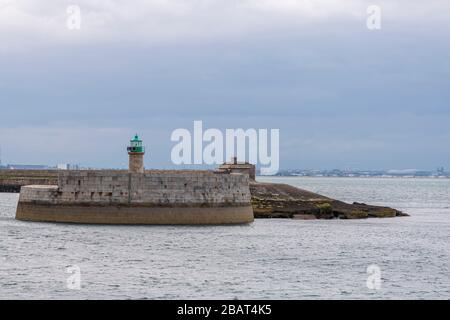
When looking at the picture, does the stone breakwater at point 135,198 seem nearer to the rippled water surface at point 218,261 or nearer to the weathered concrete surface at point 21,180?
the rippled water surface at point 218,261

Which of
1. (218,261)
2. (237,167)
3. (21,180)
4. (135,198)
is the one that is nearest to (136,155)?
(135,198)

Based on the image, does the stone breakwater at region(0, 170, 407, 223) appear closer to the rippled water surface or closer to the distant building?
the rippled water surface

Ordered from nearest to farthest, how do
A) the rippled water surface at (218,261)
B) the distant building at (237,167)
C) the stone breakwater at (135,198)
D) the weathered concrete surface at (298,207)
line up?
the rippled water surface at (218,261)
the stone breakwater at (135,198)
the weathered concrete surface at (298,207)
the distant building at (237,167)

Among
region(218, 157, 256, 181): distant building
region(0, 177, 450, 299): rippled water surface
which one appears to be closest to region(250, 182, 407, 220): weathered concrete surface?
region(218, 157, 256, 181): distant building

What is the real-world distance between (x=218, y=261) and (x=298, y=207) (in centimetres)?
3874

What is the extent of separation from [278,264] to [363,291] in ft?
27.3

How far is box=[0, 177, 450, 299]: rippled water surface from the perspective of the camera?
121 feet

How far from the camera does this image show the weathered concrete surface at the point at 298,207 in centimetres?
7962

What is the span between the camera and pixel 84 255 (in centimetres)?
4647

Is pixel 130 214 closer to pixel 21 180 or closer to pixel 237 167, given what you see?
pixel 237 167

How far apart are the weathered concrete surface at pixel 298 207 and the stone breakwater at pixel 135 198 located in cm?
1748

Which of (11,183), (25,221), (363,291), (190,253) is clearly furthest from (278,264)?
(11,183)

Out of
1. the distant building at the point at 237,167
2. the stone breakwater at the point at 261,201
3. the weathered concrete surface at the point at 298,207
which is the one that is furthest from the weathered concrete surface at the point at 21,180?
the stone breakwater at the point at 261,201
